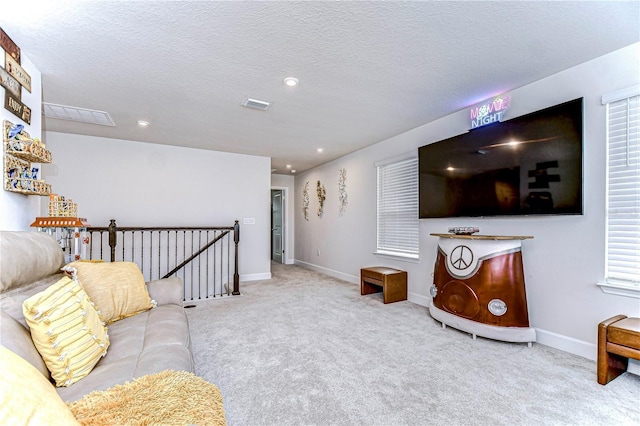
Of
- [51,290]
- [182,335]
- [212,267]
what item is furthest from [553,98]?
[212,267]

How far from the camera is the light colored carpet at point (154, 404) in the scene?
96cm

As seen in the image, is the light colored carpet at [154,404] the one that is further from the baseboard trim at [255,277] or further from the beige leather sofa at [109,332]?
the baseboard trim at [255,277]

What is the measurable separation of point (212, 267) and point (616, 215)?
5295 mm

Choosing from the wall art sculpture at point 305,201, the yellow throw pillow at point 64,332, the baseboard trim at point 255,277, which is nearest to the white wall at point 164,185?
the baseboard trim at point 255,277

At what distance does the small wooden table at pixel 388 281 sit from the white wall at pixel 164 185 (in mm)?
2296

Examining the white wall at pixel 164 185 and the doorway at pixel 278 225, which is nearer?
the white wall at pixel 164 185

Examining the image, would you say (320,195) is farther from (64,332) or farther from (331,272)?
(64,332)

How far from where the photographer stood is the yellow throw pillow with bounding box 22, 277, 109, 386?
1228 millimetres

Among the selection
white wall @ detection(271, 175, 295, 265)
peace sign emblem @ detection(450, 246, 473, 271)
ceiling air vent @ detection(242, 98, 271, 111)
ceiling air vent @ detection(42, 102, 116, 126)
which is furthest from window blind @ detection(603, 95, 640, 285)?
white wall @ detection(271, 175, 295, 265)

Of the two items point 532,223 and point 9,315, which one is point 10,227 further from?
point 532,223

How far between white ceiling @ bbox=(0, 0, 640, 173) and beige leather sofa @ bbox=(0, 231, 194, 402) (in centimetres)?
144

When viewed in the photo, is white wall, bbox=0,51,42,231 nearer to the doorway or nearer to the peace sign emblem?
the peace sign emblem

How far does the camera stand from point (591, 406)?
5.80 ft

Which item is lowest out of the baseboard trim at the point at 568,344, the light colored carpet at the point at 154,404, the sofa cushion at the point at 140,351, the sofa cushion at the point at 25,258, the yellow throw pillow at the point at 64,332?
the baseboard trim at the point at 568,344
